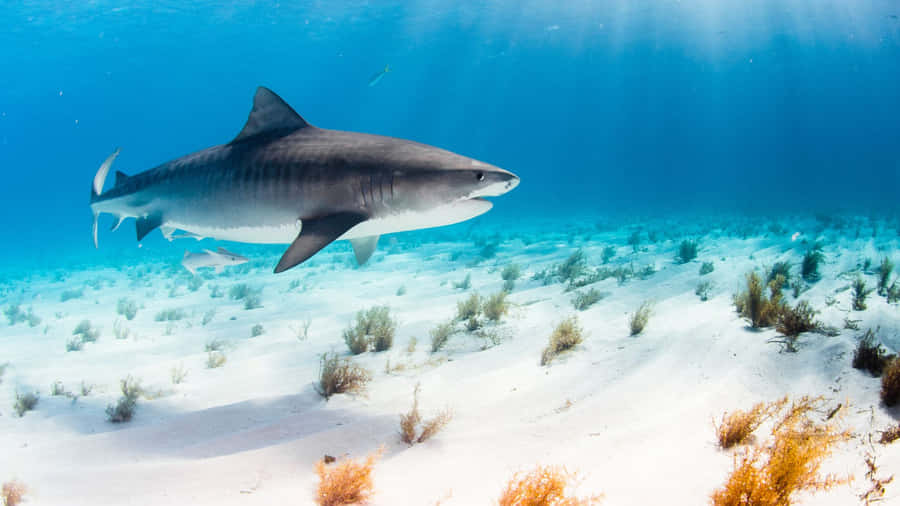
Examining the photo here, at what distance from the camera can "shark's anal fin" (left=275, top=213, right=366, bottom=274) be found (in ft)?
9.75

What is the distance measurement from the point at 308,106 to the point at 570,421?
120729 millimetres

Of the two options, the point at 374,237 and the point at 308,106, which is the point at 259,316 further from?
the point at 308,106

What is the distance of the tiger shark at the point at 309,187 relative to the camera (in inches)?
123

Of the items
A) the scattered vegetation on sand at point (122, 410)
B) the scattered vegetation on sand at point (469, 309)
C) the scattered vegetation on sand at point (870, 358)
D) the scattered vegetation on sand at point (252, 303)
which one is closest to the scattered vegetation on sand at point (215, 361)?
the scattered vegetation on sand at point (122, 410)

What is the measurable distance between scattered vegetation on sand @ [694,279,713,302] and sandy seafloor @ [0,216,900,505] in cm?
12

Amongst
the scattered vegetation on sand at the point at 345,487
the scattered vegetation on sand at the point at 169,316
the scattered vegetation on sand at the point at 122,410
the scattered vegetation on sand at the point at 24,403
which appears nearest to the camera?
the scattered vegetation on sand at the point at 345,487

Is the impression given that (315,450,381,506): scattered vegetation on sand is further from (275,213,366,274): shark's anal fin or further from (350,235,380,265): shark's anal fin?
(350,235,380,265): shark's anal fin

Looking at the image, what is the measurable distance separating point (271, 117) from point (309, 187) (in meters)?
1.25

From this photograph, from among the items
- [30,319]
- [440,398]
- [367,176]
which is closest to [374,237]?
[367,176]

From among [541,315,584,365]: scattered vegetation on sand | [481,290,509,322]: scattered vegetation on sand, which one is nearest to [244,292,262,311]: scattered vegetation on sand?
[481,290,509,322]: scattered vegetation on sand

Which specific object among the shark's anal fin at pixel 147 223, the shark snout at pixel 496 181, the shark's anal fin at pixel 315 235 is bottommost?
the shark's anal fin at pixel 315 235

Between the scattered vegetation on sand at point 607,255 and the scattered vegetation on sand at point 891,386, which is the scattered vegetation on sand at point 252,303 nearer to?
the scattered vegetation on sand at point 607,255

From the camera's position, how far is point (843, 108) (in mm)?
115750

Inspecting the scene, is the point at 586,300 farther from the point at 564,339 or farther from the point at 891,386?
the point at 891,386
